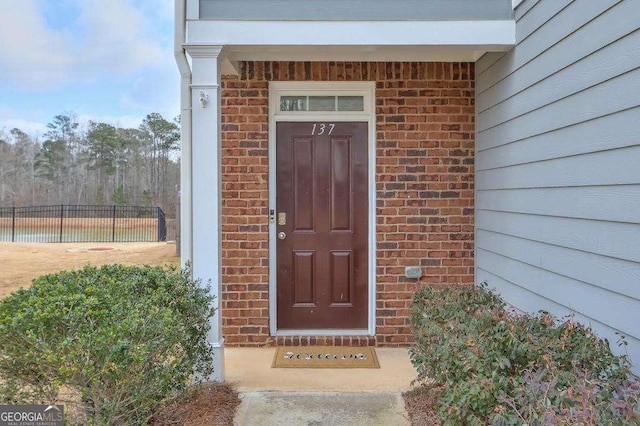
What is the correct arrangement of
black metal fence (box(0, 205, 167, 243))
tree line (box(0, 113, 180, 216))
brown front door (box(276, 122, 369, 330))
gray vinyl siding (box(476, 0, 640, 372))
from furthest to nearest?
tree line (box(0, 113, 180, 216))
black metal fence (box(0, 205, 167, 243))
brown front door (box(276, 122, 369, 330))
gray vinyl siding (box(476, 0, 640, 372))

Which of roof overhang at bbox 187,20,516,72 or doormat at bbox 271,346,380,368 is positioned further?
doormat at bbox 271,346,380,368

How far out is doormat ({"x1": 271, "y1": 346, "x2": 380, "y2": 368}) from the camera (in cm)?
392

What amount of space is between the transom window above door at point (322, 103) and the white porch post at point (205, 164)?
1106 mm

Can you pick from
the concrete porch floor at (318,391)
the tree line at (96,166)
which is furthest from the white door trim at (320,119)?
the tree line at (96,166)

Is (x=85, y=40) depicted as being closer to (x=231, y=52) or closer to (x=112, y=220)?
(x=112, y=220)

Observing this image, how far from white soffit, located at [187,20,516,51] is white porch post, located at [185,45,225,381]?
0.25 metres

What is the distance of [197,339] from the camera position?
3029 mm

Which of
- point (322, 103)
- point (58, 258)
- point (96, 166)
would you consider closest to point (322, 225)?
point (322, 103)

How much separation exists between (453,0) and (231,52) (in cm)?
157

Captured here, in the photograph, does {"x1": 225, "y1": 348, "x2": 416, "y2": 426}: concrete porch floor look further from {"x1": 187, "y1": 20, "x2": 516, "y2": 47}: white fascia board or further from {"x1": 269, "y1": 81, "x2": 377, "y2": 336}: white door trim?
{"x1": 187, "y1": 20, "x2": 516, "y2": 47}: white fascia board

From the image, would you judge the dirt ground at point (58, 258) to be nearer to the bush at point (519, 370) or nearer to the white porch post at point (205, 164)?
the white porch post at point (205, 164)

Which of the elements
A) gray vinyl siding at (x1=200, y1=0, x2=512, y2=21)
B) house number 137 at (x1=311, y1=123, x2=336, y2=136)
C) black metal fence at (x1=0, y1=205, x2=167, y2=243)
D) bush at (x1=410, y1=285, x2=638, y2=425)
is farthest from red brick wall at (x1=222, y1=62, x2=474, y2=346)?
black metal fence at (x1=0, y1=205, x2=167, y2=243)
